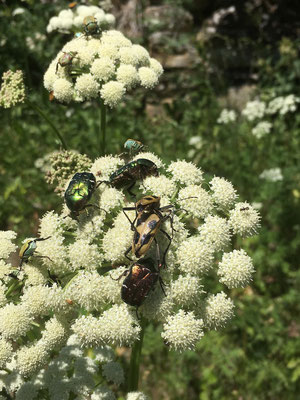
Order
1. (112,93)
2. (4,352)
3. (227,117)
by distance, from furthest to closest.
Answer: (227,117)
(112,93)
(4,352)

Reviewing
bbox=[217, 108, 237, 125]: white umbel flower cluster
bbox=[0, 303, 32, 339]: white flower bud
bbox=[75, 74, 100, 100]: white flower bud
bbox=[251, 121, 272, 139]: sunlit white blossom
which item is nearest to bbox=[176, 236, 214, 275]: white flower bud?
bbox=[0, 303, 32, 339]: white flower bud

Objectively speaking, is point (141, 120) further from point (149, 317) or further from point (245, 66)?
point (149, 317)

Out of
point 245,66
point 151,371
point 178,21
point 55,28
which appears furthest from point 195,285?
point 178,21

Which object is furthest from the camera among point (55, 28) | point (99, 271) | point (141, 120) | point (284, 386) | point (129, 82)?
point (141, 120)

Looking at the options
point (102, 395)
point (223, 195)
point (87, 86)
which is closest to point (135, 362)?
point (102, 395)

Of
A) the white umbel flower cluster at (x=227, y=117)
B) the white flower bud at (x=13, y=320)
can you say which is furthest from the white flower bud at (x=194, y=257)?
the white umbel flower cluster at (x=227, y=117)

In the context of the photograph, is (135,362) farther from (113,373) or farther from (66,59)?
(66,59)

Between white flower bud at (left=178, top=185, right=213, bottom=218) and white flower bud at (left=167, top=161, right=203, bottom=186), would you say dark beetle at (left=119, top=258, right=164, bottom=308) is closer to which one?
white flower bud at (left=178, top=185, right=213, bottom=218)
